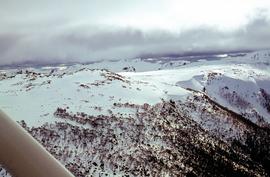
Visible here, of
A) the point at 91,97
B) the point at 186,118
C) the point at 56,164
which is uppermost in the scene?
the point at 56,164

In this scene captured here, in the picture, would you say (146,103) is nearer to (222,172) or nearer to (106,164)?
(222,172)

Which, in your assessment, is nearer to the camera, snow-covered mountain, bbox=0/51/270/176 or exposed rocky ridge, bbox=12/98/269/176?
exposed rocky ridge, bbox=12/98/269/176

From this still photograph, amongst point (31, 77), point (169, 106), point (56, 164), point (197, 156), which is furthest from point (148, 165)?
point (56, 164)

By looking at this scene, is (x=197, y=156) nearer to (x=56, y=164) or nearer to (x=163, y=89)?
(x=163, y=89)

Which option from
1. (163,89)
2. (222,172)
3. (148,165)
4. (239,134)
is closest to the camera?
(148,165)

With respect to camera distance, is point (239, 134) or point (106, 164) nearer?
point (106, 164)

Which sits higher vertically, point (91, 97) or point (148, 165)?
point (91, 97)

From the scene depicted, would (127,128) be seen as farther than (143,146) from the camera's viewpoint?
Yes

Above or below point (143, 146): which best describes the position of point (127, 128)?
above

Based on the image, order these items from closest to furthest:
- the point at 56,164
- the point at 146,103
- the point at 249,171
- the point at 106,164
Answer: the point at 56,164
the point at 106,164
the point at 249,171
the point at 146,103

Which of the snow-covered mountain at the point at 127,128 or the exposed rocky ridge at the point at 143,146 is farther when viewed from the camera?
the snow-covered mountain at the point at 127,128

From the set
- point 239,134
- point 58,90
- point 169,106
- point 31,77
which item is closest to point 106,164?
point 58,90
